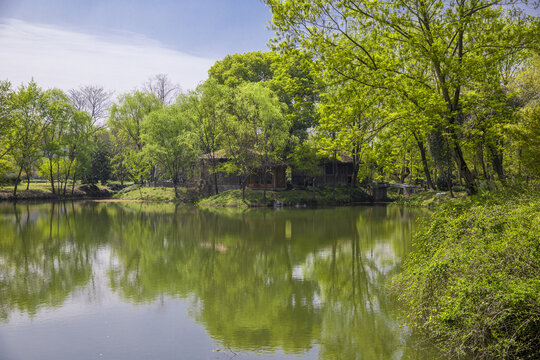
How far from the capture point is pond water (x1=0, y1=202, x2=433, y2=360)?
7523 mm

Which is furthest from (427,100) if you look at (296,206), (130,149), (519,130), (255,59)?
(130,149)

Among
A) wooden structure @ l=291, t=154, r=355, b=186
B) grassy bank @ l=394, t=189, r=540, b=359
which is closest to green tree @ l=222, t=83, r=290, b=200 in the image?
wooden structure @ l=291, t=154, r=355, b=186

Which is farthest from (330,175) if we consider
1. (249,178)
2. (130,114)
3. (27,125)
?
(27,125)

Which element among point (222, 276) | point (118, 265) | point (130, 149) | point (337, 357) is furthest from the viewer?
point (130, 149)

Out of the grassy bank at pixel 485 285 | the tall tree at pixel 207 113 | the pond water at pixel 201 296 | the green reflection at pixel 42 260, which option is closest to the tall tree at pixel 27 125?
the tall tree at pixel 207 113

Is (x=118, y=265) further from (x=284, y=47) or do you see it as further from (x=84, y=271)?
(x=284, y=47)

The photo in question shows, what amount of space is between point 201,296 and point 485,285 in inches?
255

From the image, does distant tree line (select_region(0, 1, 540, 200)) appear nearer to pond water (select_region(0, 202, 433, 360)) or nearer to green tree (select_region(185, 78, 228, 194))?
green tree (select_region(185, 78, 228, 194))

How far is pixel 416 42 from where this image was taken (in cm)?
1110

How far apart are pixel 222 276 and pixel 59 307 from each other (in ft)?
14.5

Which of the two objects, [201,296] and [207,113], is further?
[207,113]

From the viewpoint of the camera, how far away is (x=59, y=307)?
9633 millimetres

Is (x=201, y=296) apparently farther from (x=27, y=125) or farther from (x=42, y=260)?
(x=27, y=125)

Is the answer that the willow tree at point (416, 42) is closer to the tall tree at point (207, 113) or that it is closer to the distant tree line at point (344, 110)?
the distant tree line at point (344, 110)
